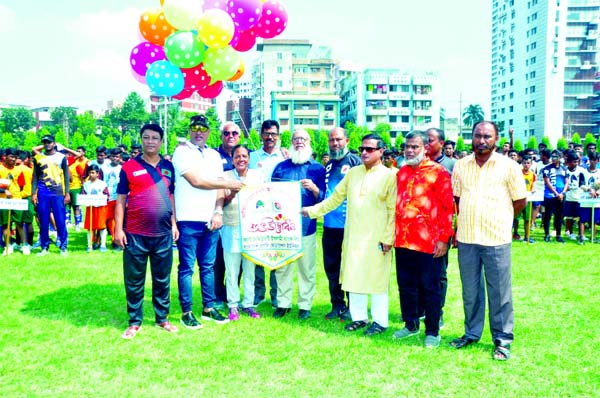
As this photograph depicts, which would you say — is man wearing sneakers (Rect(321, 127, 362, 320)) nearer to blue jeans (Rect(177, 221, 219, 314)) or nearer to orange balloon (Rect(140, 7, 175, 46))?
blue jeans (Rect(177, 221, 219, 314))

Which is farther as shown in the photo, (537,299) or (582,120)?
(582,120)

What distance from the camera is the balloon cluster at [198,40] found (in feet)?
19.5

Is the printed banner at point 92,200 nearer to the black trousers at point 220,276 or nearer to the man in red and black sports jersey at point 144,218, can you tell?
the black trousers at point 220,276

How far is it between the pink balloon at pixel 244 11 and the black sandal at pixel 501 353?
4.96m

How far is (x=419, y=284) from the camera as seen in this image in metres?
5.48

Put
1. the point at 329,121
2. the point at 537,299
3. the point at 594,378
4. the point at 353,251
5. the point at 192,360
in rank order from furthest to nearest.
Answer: the point at 329,121
the point at 537,299
the point at 353,251
the point at 192,360
the point at 594,378

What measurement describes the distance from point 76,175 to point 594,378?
11.8 meters

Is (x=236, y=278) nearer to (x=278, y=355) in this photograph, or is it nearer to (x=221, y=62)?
(x=278, y=355)

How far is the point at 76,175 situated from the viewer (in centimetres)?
1240

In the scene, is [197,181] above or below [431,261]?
above

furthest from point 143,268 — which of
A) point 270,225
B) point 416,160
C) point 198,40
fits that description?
point 416,160

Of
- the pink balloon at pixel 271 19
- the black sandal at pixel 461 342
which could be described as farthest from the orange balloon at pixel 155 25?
the black sandal at pixel 461 342

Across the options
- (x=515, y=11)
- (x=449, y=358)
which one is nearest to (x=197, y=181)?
(x=449, y=358)

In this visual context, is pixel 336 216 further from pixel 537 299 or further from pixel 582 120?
pixel 582 120
